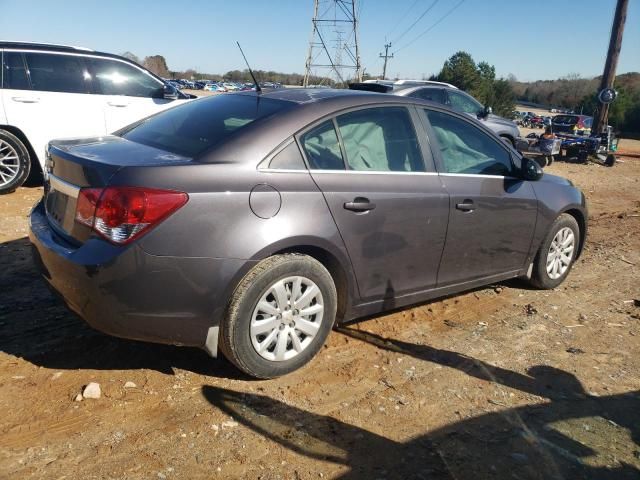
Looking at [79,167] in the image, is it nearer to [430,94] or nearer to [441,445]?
[441,445]

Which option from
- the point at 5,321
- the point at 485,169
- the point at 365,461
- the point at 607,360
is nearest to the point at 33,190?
the point at 5,321

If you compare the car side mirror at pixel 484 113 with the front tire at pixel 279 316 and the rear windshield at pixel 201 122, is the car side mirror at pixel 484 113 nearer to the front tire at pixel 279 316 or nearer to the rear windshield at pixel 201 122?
the rear windshield at pixel 201 122

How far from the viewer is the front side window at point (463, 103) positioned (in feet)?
38.9

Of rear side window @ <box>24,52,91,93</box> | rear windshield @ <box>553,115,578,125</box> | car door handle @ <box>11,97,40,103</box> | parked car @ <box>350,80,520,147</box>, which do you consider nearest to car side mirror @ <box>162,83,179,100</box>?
rear side window @ <box>24,52,91,93</box>

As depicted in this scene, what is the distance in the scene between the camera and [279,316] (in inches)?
121

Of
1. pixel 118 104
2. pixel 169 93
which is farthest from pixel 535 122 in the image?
pixel 118 104

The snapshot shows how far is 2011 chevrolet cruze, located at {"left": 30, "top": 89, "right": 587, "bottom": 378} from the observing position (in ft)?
8.84

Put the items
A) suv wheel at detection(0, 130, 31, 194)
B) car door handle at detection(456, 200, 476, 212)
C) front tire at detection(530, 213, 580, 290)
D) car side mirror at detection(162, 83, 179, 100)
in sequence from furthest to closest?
car side mirror at detection(162, 83, 179, 100)
suv wheel at detection(0, 130, 31, 194)
front tire at detection(530, 213, 580, 290)
car door handle at detection(456, 200, 476, 212)

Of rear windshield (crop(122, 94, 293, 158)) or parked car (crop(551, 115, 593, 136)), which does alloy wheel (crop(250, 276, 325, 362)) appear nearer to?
rear windshield (crop(122, 94, 293, 158))

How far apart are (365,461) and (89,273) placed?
1.60 m

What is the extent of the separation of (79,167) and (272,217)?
3.45ft

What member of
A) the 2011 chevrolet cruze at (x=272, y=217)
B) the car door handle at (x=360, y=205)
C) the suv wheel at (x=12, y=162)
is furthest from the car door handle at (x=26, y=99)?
the car door handle at (x=360, y=205)

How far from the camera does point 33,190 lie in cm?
747

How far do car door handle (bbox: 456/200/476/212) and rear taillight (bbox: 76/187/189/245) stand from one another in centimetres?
198
